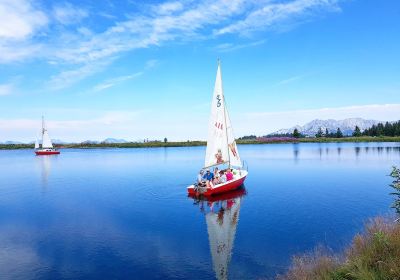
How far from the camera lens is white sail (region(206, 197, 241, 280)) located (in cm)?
1719

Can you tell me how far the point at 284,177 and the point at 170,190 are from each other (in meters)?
17.4

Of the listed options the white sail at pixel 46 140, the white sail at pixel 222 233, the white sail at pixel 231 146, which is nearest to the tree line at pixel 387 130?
the white sail at pixel 46 140

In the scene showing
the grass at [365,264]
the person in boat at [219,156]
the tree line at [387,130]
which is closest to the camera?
the grass at [365,264]

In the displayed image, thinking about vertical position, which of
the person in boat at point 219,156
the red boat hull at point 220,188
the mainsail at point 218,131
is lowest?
the red boat hull at point 220,188

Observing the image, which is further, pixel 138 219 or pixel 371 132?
pixel 371 132

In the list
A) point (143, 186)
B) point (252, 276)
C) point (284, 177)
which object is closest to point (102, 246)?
point (252, 276)

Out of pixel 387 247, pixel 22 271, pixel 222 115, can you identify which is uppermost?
pixel 222 115

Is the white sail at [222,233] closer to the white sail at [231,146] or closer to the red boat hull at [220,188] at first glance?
the red boat hull at [220,188]

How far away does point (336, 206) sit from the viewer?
29.7 meters

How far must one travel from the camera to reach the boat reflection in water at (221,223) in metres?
17.7

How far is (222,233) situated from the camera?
23.0 metres

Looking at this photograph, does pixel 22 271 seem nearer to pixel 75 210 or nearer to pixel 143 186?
pixel 75 210

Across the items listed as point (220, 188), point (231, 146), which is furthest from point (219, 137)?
point (220, 188)

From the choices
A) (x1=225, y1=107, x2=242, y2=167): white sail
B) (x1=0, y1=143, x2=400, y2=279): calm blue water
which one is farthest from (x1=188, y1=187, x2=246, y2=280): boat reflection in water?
(x1=225, y1=107, x2=242, y2=167): white sail
